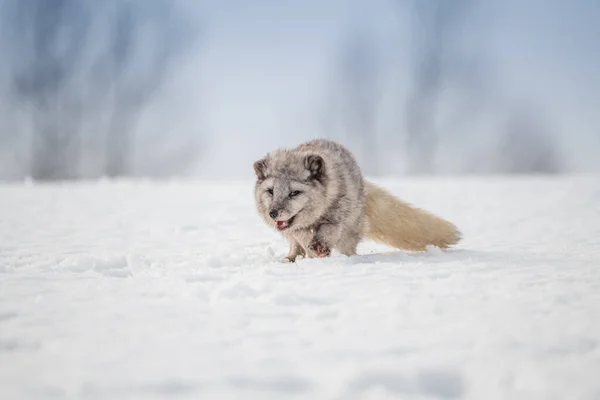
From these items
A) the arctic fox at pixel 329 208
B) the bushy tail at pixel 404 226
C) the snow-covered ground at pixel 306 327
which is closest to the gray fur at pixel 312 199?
the arctic fox at pixel 329 208

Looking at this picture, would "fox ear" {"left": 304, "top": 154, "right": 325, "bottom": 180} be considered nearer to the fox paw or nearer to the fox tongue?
the fox tongue

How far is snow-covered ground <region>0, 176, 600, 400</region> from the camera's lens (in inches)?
80.6

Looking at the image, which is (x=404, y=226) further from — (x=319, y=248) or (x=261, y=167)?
(x=261, y=167)

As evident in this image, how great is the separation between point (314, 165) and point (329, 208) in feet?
1.67

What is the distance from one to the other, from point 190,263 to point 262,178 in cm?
126

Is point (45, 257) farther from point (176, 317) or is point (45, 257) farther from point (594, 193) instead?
point (594, 193)

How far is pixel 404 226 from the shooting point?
615 centimetres

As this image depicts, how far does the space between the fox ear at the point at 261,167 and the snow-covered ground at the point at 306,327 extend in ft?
3.09

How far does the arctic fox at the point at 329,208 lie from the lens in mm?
5414

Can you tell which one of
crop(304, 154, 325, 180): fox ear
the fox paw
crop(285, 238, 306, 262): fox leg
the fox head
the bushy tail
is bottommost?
crop(285, 238, 306, 262): fox leg

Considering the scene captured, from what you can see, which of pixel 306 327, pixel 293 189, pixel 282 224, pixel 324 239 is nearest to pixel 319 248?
pixel 324 239

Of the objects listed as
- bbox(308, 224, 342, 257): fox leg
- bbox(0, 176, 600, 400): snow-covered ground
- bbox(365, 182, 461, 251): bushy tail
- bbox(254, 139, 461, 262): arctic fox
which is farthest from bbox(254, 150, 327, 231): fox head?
bbox(365, 182, 461, 251): bushy tail

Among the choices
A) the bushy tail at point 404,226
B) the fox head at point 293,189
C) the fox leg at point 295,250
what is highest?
the fox head at point 293,189

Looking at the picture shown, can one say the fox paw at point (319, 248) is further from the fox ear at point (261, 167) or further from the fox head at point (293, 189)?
the fox ear at point (261, 167)
